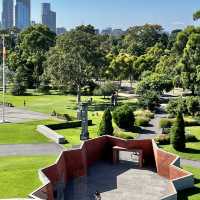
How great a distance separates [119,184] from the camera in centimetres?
3478

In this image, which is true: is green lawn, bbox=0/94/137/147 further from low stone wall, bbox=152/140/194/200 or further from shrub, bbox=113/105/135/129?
low stone wall, bbox=152/140/194/200

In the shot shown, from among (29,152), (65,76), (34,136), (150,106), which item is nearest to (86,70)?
(65,76)

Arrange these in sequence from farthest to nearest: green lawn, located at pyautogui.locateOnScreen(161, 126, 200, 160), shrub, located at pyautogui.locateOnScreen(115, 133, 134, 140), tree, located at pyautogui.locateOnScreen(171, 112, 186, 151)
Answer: shrub, located at pyautogui.locateOnScreen(115, 133, 134, 140)
tree, located at pyautogui.locateOnScreen(171, 112, 186, 151)
green lawn, located at pyautogui.locateOnScreen(161, 126, 200, 160)

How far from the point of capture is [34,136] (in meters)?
49.5

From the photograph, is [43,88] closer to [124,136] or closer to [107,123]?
[124,136]

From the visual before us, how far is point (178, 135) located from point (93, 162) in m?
8.08

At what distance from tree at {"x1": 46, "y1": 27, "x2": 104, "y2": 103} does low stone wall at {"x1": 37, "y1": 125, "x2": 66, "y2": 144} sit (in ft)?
71.7

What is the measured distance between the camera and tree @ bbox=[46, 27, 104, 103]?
74.8 meters

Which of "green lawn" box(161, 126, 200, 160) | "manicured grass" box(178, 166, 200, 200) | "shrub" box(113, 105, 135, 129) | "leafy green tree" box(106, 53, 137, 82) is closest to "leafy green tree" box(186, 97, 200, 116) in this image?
"shrub" box(113, 105, 135, 129)

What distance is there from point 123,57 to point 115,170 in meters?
68.0

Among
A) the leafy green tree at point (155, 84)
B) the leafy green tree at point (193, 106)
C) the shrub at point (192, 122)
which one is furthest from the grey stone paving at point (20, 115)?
the leafy green tree at point (155, 84)

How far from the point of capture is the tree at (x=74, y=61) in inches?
2943

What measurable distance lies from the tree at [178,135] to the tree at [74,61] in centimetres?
3160

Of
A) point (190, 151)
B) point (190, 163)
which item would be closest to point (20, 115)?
point (190, 151)
